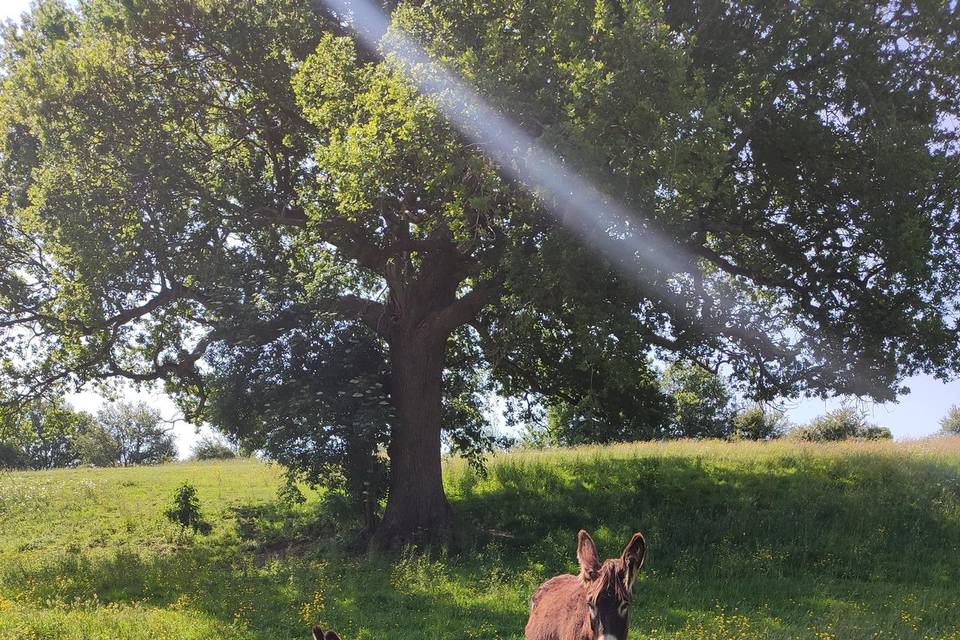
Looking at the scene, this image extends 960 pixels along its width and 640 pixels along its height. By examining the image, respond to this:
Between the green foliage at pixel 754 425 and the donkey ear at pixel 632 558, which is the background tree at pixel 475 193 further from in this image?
the green foliage at pixel 754 425

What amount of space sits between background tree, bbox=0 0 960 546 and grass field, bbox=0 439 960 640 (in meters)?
2.87

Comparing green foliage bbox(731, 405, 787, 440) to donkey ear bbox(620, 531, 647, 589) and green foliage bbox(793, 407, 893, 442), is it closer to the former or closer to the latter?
green foliage bbox(793, 407, 893, 442)

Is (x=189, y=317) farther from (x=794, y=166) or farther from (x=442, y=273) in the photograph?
(x=794, y=166)

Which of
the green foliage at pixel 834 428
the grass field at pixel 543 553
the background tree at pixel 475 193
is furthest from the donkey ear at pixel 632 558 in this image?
the green foliage at pixel 834 428

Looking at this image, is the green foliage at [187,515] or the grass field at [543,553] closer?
the grass field at [543,553]

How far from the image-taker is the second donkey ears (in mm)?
4898

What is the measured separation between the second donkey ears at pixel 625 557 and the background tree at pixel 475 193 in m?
8.01

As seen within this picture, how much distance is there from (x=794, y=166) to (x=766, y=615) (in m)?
9.00

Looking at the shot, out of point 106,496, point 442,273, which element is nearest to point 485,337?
point 442,273

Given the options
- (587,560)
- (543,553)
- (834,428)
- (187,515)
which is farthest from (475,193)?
(834,428)

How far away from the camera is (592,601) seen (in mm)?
4945

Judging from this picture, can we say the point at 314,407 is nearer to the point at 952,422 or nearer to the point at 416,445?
the point at 416,445

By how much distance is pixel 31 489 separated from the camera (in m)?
26.0

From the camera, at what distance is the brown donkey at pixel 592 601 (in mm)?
4832
